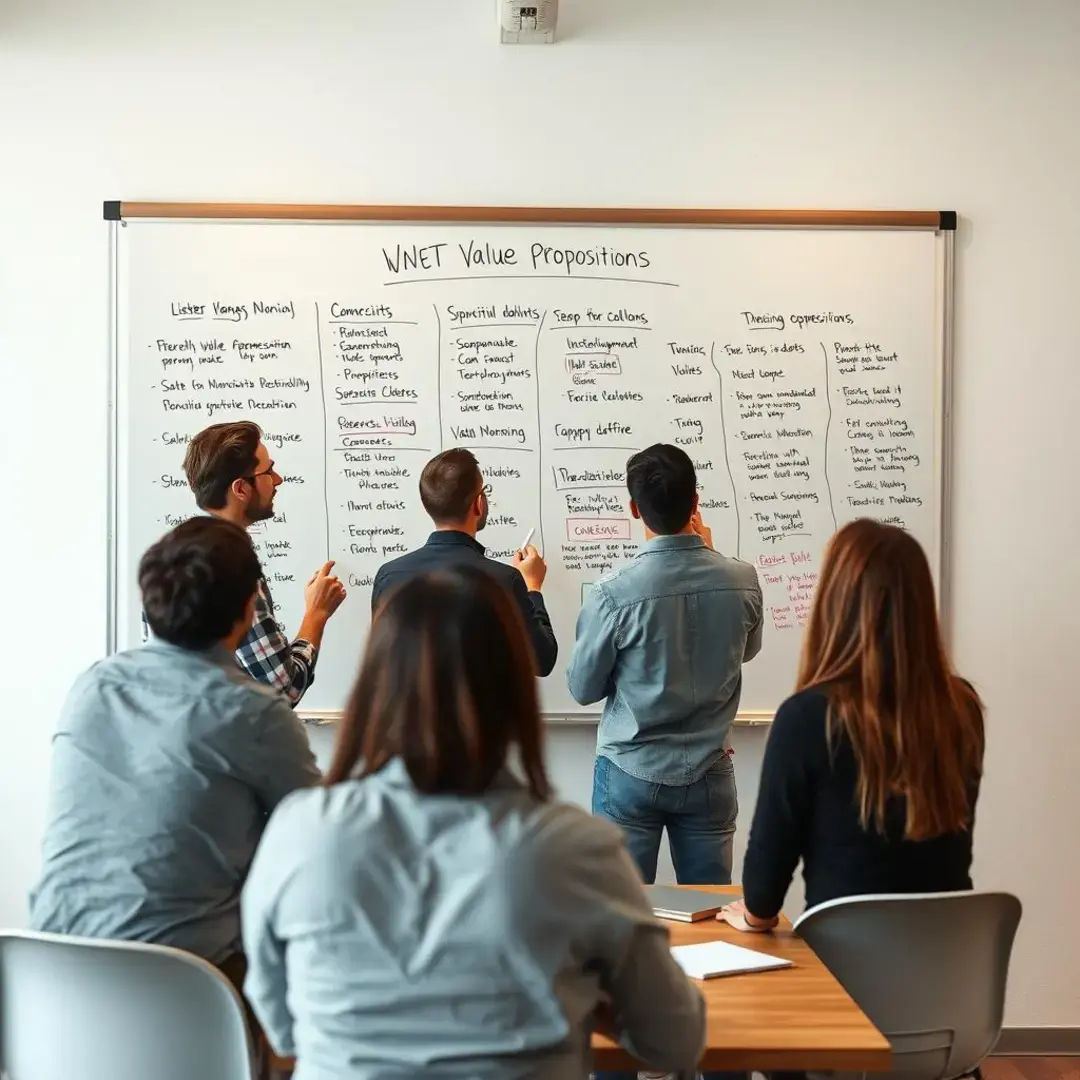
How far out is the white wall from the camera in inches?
135

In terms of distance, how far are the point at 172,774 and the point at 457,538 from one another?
1.20 m

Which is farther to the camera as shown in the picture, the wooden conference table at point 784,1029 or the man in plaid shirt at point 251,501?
the man in plaid shirt at point 251,501

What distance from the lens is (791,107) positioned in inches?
138

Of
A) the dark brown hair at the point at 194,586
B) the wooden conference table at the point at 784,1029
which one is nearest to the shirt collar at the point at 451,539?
the dark brown hair at the point at 194,586

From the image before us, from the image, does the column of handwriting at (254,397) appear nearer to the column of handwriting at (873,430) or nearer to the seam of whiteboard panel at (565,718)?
the seam of whiteboard panel at (565,718)

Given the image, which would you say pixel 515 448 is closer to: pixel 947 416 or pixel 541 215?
pixel 541 215

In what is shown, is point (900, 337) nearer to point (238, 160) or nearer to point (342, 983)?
point (238, 160)

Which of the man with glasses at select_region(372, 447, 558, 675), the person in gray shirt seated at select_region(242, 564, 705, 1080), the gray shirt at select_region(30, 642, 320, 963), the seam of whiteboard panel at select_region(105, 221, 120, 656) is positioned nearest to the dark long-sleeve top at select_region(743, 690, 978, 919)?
the person in gray shirt seated at select_region(242, 564, 705, 1080)

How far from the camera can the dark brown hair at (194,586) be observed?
74.3 inches

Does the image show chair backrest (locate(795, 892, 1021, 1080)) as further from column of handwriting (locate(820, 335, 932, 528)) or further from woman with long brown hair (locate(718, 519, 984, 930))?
column of handwriting (locate(820, 335, 932, 528))

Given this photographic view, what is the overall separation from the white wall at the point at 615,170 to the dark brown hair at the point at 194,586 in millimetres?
1645

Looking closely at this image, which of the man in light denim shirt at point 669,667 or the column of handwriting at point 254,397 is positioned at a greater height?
the column of handwriting at point 254,397

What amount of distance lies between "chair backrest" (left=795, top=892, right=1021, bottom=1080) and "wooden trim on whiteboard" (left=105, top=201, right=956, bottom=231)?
2147 mm

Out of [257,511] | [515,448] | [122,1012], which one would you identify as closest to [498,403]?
[515,448]
